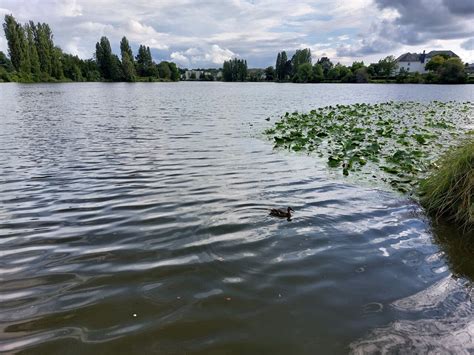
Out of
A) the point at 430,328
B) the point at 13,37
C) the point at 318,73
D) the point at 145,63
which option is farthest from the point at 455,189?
the point at 145,63

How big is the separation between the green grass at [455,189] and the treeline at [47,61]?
357 ft

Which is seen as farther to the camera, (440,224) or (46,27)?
(46,27)

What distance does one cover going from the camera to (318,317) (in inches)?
141

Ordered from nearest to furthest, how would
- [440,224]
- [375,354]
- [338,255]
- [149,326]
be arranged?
[375,354] → [149,326] → [338,255] → [440,224]

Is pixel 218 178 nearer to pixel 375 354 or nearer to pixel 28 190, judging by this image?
pixel 28 190

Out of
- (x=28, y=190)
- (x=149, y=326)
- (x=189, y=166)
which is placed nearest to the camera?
(x=149, y=326)

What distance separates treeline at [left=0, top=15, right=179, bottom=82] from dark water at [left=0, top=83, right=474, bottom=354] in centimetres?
10364

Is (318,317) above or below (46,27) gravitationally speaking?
below

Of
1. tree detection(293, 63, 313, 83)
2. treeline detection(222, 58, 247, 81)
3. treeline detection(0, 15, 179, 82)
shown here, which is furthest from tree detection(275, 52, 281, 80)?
treeline detection(0, 15, 179, 82)

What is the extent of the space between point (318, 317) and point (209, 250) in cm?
194

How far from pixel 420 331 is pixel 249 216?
3.43 m

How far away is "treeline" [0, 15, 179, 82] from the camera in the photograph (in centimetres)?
9081

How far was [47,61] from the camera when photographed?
98062mm

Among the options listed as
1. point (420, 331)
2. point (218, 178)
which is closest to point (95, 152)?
point (218, 178)
